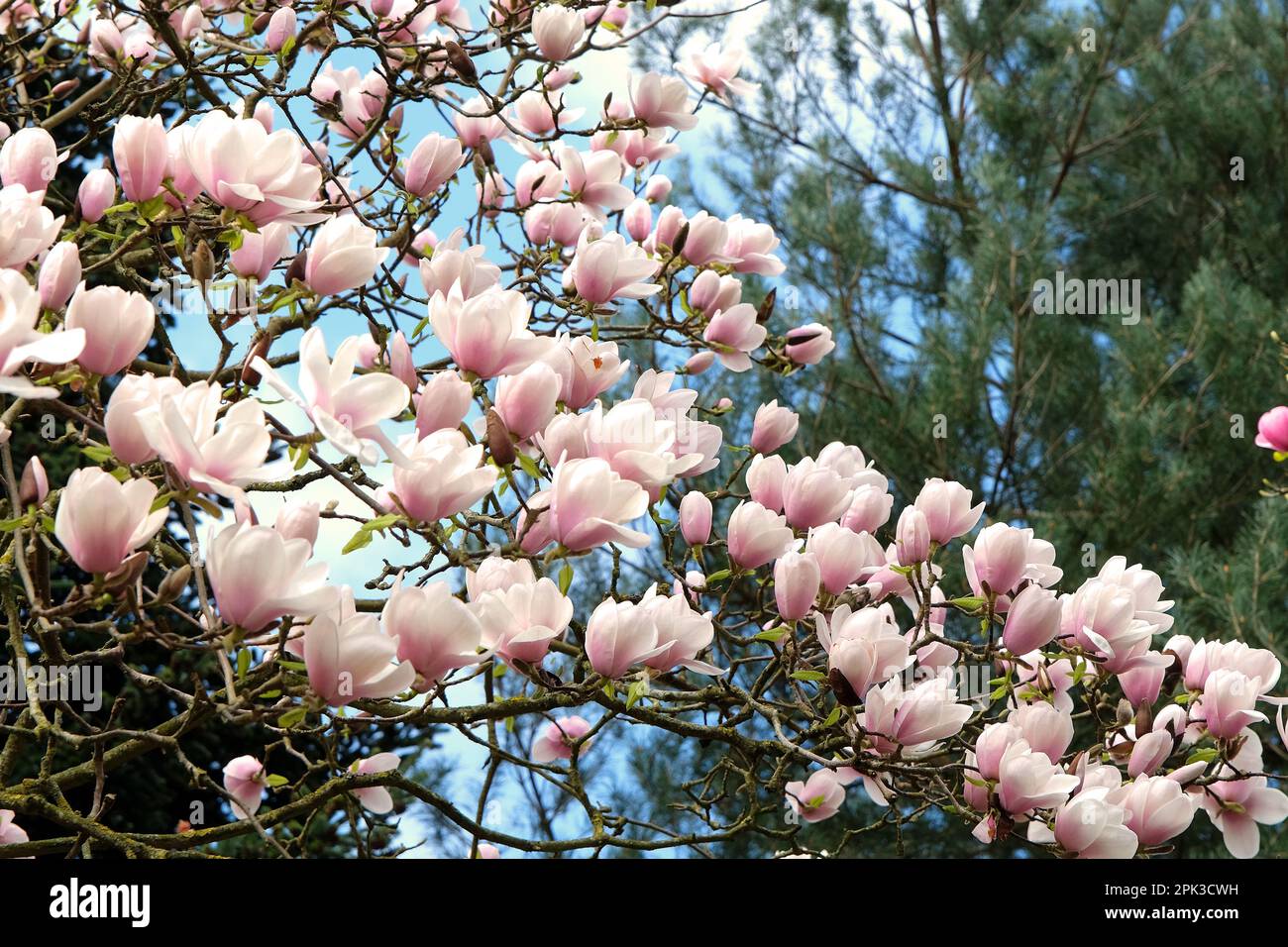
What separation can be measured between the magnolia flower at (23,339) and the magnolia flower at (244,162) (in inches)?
8.3

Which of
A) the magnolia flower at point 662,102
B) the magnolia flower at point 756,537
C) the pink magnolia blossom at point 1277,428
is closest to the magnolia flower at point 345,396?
the magnolia flower at point 756,537

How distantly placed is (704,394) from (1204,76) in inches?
114

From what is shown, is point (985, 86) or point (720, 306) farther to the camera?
point (985, 86)

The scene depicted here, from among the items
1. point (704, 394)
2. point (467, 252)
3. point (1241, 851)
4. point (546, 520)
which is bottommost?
point (1241, 851)

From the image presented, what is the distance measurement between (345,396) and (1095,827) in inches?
26.0

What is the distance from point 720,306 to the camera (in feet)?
4.75

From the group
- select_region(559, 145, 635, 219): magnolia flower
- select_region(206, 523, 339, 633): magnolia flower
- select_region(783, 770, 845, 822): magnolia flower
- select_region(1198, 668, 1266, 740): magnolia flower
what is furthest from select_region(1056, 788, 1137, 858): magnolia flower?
select_region(559, 145, 635, 219): magnolia flower

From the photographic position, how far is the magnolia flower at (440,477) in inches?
30.3

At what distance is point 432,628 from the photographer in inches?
29.7

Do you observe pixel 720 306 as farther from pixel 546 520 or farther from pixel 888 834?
pixel 888 834

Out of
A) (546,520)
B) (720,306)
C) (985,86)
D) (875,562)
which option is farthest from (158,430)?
(985,86)

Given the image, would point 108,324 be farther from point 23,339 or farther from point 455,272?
point 455,272

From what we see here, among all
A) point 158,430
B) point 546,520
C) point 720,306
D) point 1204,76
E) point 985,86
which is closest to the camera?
point 158,430

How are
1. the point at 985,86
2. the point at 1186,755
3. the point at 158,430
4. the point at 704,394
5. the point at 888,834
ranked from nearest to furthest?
the point at 158,430 < the point at 1186,755 < the point at 888,834 < the point at 704,394 < the point at 985,86
